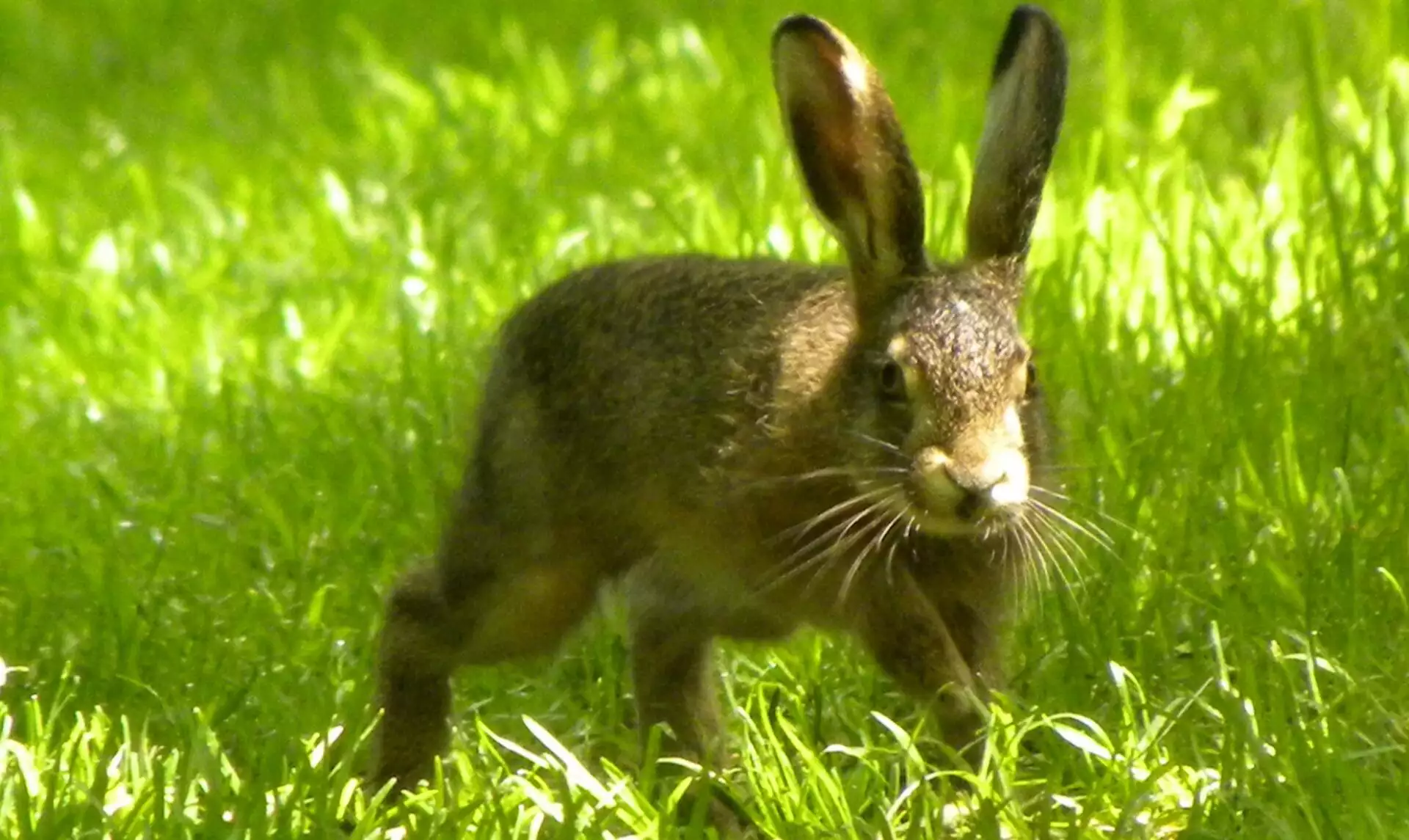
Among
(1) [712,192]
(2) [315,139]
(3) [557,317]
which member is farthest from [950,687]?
(2) [315,139]

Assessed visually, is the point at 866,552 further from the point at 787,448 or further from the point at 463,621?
the point at 463,621

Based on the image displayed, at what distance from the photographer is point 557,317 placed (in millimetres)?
4648

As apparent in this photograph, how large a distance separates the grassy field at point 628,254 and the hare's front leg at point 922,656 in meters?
0.10

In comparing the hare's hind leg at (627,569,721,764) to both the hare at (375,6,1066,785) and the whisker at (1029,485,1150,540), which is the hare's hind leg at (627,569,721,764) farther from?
the whisker at (1029,485,1150,540)

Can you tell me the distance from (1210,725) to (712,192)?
10.9 ft

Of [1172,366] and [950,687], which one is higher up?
[1172,366]

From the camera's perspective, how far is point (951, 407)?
3996 millimetres

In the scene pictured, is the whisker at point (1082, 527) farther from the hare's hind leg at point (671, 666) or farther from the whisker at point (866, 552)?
the hare's hind leg at point (671, 666)

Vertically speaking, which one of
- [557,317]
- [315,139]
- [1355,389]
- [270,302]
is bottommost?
[1355,389]

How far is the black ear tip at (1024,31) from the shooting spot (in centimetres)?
436

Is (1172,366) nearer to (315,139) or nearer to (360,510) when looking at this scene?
(360,510)

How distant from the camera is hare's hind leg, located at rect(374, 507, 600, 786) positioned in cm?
450

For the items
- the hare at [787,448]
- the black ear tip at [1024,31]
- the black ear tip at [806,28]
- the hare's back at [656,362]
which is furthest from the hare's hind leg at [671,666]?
the black ear tip at [1024,31]

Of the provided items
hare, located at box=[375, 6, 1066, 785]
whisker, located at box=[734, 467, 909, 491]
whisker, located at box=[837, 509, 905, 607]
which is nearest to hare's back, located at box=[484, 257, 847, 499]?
hare, located at box=[375, 6, 1066, 785]
